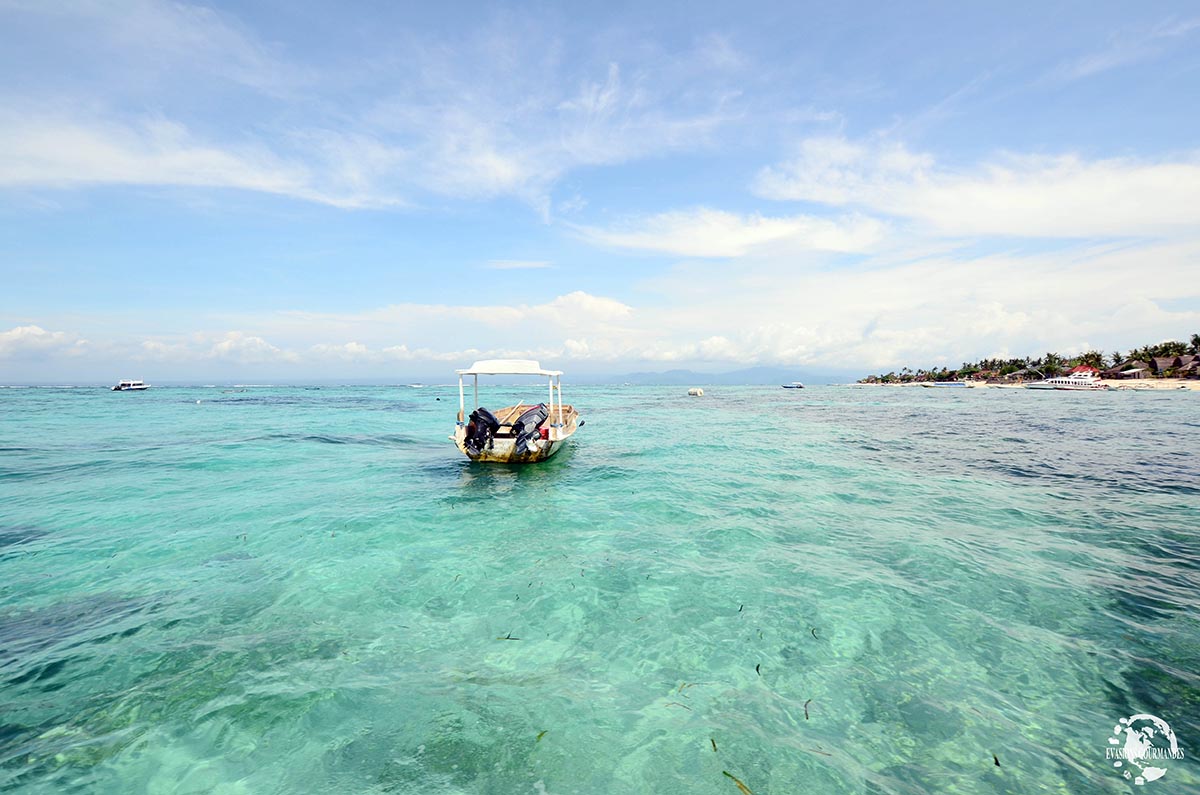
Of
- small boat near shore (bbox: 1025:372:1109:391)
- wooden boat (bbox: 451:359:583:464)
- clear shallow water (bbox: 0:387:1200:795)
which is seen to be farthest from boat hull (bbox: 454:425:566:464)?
small boat near shore (bbox: 1025:372:1109:391)

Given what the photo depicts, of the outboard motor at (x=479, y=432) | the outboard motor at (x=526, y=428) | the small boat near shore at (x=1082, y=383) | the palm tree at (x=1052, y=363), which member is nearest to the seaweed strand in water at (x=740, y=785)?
the outboard motor at (x=526, y=428)

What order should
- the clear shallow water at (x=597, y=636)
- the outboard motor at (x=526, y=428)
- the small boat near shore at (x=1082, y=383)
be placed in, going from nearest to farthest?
the clear shallow water at (x=597, y=636)
the outboard motor at (x=526, y=428)
the small boat near shore at (x=1082, y=383)

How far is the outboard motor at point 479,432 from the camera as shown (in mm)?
17016

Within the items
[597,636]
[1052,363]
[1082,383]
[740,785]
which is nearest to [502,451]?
[597,636]

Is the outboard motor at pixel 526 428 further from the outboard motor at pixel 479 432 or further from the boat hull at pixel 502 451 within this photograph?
the outboard motor at pixel 479 432

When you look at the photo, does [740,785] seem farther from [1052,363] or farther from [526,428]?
[1052,363]

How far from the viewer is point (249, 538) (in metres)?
10.3

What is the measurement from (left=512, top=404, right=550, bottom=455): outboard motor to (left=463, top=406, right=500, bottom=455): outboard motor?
2.78 feet

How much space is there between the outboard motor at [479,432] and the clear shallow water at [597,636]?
2.94m

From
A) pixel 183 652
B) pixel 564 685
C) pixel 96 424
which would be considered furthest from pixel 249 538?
pixel 96 424

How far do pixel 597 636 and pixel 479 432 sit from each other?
11.7m

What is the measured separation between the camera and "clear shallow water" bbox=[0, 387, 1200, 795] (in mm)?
4195

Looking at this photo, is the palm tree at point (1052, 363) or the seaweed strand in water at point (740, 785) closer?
the seaweed strand in water at point (740, 785)

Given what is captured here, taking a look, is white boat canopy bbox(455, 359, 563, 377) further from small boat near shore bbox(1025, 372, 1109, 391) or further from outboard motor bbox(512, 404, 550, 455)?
small boat near shore bbox(1025, 372, 1109, 391)
